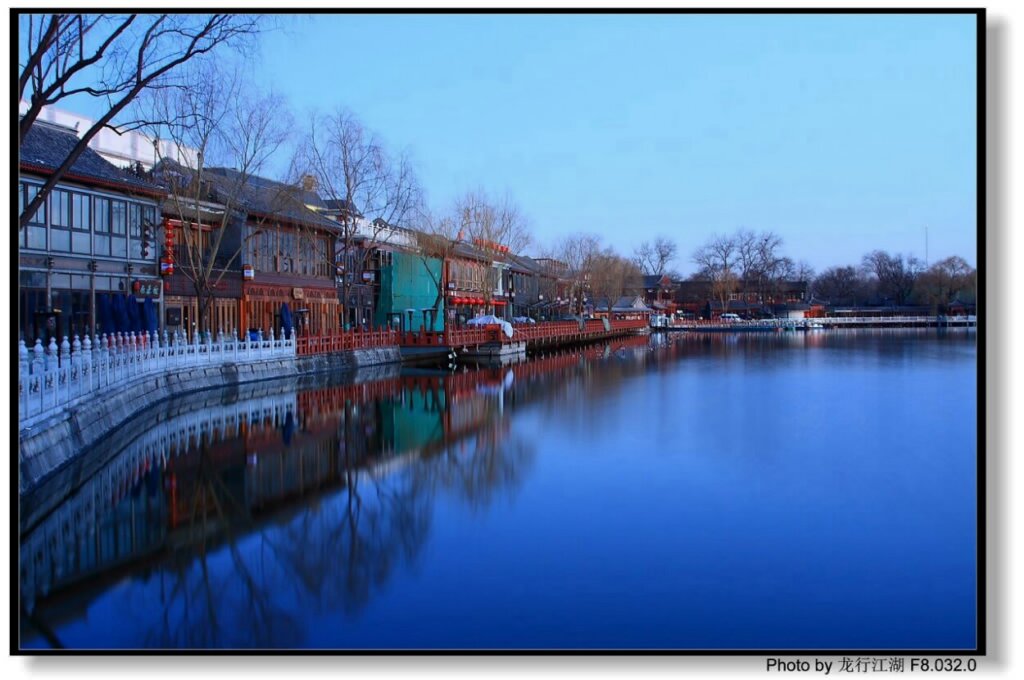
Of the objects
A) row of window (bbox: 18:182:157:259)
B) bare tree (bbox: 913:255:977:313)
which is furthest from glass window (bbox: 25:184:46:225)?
bare tree (bbox: 913:255:977:313)

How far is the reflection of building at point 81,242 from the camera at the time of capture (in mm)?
25844

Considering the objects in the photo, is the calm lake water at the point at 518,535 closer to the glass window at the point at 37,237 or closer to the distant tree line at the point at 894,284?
the glass window at the point at 37,237

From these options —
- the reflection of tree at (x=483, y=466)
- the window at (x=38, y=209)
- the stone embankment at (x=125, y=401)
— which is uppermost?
the window at (x=38, y=209)

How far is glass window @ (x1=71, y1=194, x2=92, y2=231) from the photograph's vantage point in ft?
92.4

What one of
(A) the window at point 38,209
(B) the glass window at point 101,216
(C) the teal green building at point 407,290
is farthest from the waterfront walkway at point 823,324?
(A) the window at point 38,209

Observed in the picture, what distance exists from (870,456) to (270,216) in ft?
83.8

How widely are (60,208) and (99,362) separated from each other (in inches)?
453

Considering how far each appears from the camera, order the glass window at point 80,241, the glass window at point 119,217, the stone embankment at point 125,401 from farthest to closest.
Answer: the glass window at point 119,217 < the glass window at point 80,241 < the stone embankment at point 125,401

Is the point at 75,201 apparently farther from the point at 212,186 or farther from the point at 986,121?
the point at 986,121

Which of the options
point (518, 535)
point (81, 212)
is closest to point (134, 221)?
point (81, 212)

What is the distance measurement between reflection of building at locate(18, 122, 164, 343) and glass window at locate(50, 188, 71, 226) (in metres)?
0.03

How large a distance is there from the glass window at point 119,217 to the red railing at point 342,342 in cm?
654

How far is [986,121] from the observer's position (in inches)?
255

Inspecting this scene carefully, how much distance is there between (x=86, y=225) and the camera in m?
28.8
